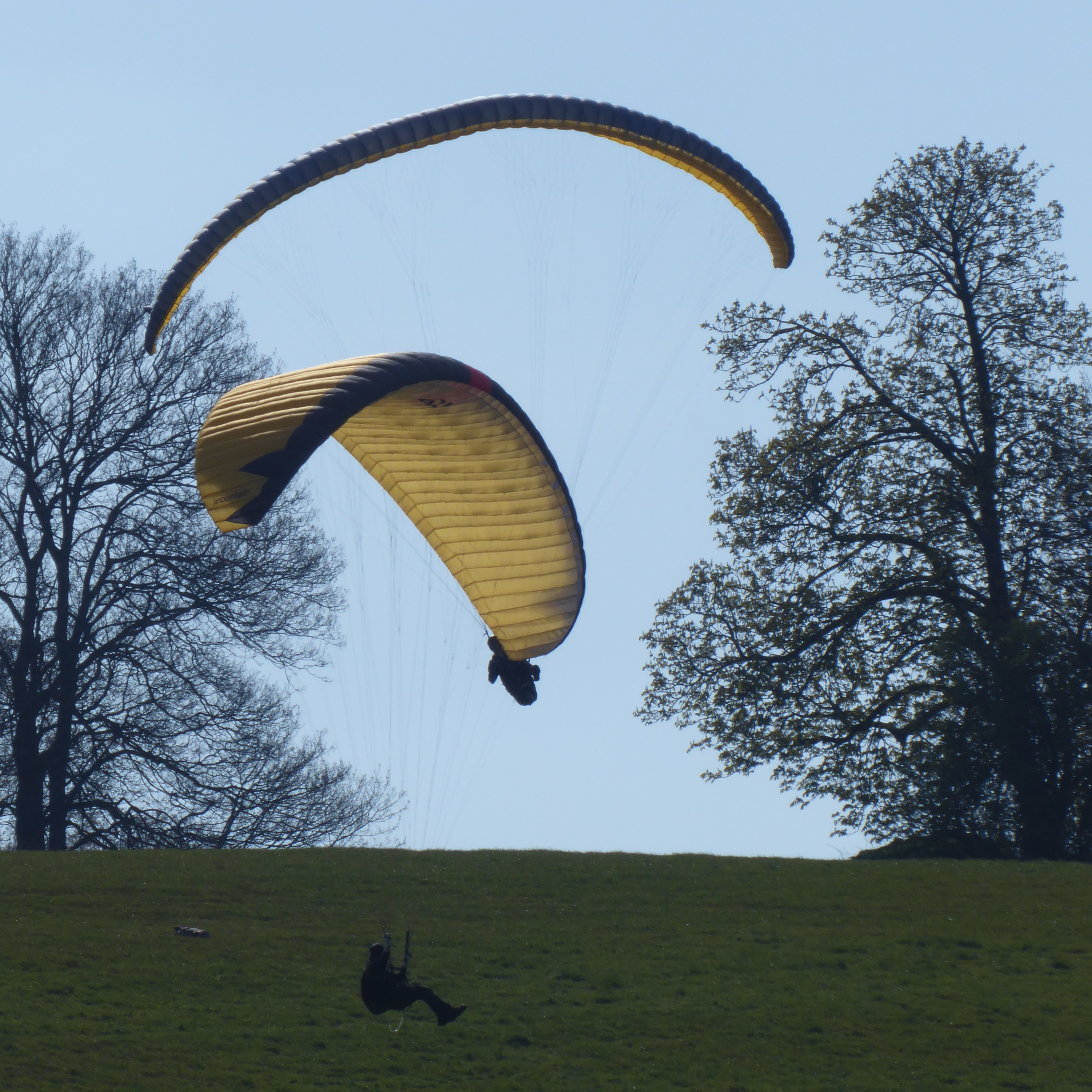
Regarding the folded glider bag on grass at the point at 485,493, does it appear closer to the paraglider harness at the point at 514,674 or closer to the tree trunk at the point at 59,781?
the paraglider harness at the point at 514,674

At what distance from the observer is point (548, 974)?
16.3 metres

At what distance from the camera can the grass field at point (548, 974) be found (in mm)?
14000

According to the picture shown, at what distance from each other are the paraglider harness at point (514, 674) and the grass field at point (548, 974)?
357cm

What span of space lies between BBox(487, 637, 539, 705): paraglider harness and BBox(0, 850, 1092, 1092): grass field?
3570 millimetres

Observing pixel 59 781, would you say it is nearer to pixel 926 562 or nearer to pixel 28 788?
pixel 28 788

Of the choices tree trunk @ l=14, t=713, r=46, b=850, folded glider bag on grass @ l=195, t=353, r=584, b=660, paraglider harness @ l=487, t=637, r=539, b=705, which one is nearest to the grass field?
paraglider harness @ l=487, t=637, r=539, b=705

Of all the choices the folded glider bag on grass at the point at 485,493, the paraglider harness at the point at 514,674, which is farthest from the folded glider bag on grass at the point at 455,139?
the paraglider harness at the point at 514,674

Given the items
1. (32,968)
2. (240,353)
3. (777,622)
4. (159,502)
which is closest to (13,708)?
(159,502)

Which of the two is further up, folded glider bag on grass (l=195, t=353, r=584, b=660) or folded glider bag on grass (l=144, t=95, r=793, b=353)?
folded glider bag on grass (l=144, t=95, r=793, b=353)

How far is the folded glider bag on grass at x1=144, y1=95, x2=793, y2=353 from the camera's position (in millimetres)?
12125

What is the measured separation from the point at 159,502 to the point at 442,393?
15.9m

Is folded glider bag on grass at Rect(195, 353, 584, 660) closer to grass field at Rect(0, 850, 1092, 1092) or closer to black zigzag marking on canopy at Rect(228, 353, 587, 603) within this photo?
black zigzag marking on canopy at Rect(228, 353, 587, 603)

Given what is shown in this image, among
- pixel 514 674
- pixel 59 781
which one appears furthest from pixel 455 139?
pixel 59 781

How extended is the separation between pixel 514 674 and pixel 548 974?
4.10 meters
